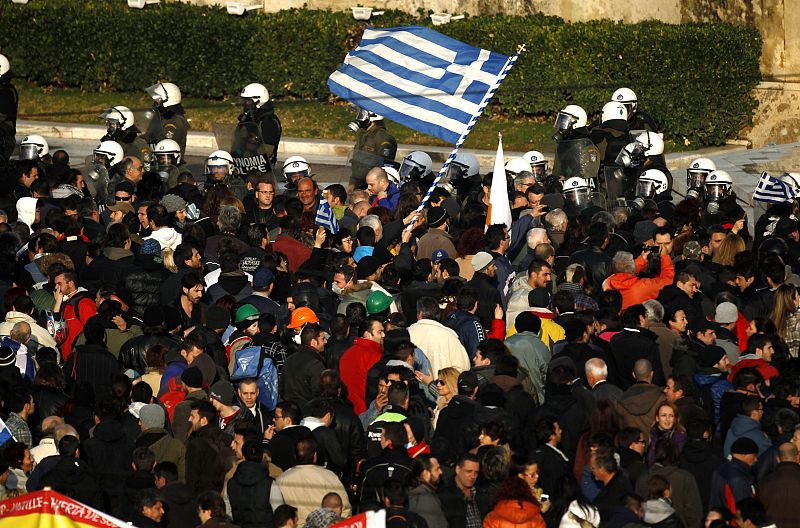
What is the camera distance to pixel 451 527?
33.0ft

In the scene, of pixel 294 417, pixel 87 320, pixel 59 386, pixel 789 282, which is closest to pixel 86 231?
pixel 87 320

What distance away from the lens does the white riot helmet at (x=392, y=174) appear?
1786 cm

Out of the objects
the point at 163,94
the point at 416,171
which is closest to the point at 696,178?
the point at 416,171

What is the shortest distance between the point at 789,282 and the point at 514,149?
10.3 meters

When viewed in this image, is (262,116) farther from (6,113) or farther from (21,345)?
(21,345)

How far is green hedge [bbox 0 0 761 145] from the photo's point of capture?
24.1 m

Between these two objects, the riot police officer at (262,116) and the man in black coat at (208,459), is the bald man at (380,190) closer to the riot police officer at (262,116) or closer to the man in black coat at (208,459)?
the riot police officer at (262,116)

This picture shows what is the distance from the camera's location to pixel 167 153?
18438 millimetres

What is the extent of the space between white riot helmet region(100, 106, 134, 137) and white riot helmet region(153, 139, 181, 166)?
0.73 meters

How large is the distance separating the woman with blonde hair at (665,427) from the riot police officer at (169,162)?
27.3 ft

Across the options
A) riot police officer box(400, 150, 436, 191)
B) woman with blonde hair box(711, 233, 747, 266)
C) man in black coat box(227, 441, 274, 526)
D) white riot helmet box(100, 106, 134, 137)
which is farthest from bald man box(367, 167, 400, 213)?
man in black coat box(227, 441, 274, 526)

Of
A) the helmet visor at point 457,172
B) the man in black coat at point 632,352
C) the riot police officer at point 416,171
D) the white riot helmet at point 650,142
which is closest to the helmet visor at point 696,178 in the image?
the white riot helmet at point 650,142

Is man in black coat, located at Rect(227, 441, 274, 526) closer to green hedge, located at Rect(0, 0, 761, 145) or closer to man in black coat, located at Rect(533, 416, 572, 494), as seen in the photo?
man in black coat, located at Rect(533, 416, 572, 494)

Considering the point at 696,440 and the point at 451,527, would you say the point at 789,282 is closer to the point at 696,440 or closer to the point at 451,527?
the point at 696,440
